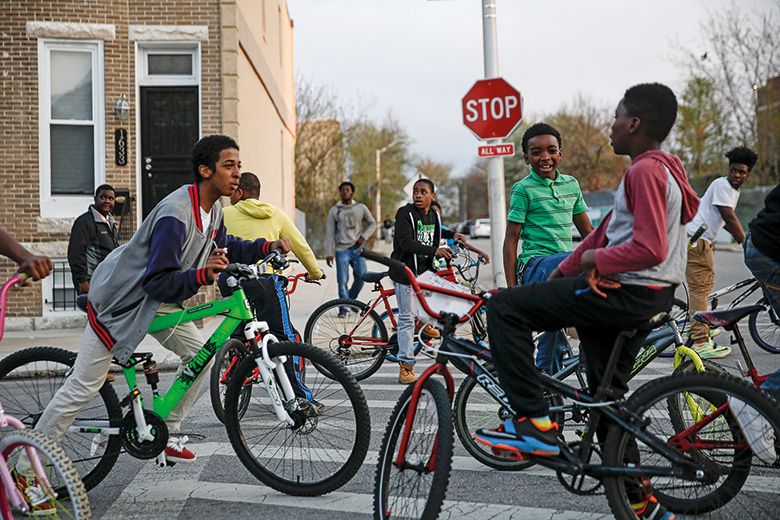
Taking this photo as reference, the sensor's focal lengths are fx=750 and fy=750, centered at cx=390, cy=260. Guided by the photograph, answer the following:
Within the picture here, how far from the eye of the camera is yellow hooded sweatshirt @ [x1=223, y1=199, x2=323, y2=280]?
6258 millimetres

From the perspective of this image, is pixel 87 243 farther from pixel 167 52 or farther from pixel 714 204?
pixel 714 204

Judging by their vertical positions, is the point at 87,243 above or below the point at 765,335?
above

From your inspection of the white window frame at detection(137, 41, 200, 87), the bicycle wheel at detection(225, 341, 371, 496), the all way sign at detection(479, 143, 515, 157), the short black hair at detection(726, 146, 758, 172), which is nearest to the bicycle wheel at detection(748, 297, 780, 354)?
the short black hair at detection(726, 146, 758, 172)

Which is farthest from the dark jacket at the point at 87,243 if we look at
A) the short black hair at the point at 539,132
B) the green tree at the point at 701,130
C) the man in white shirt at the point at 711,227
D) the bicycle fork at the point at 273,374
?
the green tree at the point at 701,130

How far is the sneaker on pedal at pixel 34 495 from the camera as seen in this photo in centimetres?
325

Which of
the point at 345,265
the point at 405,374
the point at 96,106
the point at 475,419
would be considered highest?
the point at 96,106

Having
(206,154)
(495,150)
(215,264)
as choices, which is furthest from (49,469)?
(495,150)

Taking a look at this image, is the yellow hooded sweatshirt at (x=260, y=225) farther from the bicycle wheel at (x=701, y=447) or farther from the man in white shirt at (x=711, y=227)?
the man in white shirt at (x=711, y=227)

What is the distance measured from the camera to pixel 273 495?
4.15 meters

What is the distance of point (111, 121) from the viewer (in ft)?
40.7

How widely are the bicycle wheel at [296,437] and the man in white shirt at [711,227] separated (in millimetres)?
4962

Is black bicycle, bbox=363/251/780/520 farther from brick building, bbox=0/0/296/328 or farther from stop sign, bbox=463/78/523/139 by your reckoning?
brick building, bbox=0/0/296/328

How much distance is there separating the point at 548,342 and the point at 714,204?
4007mm

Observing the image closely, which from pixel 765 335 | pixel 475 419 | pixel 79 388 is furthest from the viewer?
pixel 765 335
